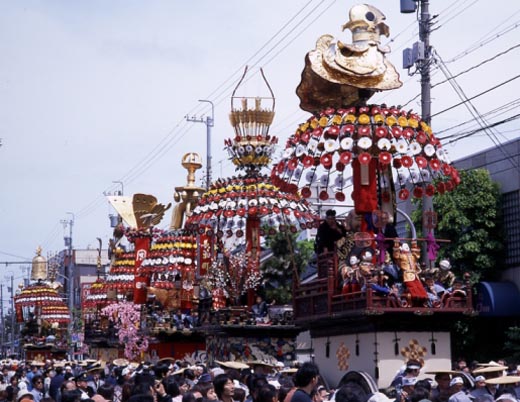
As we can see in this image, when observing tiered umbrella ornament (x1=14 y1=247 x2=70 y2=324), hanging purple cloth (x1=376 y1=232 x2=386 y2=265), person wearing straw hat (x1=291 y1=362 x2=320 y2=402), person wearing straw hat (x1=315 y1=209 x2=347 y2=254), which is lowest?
person wearing straw hat (x1=291 y1=362 x2=320 y2=402)

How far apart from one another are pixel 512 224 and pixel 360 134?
12731 millimetres

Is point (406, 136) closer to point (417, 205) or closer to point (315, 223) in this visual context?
point (315, 223)

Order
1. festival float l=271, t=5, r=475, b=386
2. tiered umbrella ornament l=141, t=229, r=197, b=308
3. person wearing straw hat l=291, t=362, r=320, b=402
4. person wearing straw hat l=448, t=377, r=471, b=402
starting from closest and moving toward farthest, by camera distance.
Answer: person wearing straw hat l=291, t=362, r=320, b=402
person wearing straw hat l=448, t=377, r=471, b=402
festival float l=271, t=5, r=475, b=386
tiered umbrella ornament l=141, t=229, r=197, b=308

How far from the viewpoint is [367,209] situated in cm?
1936

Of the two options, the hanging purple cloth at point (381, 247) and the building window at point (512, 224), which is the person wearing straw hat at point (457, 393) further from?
the building window at point (512, 224)

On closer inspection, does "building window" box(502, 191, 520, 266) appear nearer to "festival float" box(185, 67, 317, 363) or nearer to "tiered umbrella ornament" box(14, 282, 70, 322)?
"festival float" box(185, 67, 317, 363)

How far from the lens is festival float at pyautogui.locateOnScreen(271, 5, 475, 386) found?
17.6 metres

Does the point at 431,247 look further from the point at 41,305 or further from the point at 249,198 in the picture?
the point at 41,305

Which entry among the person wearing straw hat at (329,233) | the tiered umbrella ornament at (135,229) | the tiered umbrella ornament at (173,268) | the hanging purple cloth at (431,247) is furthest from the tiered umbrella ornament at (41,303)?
the hanging purple cloth at (431,247)

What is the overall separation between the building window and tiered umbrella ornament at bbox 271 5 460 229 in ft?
33.4

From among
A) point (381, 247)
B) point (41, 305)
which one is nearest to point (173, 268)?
point (381, 247)

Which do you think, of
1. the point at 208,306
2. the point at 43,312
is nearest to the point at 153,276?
the point at 208,306

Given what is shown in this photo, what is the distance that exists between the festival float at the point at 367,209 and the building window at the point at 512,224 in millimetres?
10268

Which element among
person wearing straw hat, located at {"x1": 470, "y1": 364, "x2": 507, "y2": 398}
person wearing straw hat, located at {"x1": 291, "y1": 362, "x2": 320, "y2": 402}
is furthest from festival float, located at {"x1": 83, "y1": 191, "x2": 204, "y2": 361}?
person wearing straw hat, located at {"x1": 291, "y1": 362, "x2": 320, "y2": 402}
